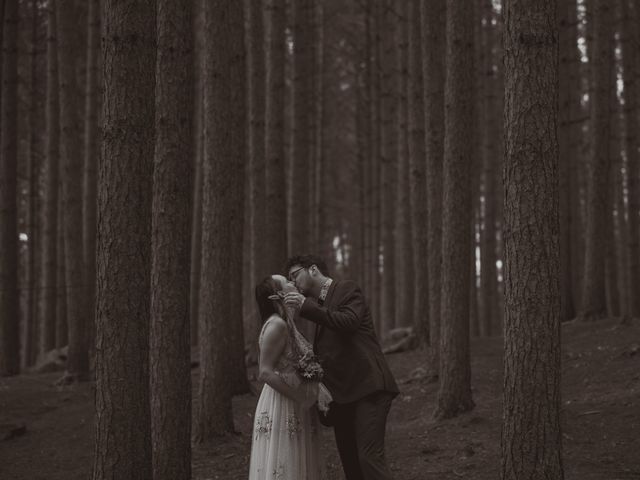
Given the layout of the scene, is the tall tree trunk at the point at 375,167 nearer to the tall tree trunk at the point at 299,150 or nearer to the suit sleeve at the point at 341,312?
the tall tree trunk at the point at 299,150

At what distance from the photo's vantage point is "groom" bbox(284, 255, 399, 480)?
550 cm

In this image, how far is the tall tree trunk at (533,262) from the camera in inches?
208

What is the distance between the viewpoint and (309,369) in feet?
18.2

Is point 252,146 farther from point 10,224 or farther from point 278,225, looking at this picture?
point 10,224

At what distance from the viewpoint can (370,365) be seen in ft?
18.4

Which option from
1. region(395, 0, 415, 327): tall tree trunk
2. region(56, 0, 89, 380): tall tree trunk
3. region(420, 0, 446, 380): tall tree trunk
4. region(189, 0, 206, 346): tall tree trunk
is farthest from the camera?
region(189, 0, 206, 346): tall tree trunk

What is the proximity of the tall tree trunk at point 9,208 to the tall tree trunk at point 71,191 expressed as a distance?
1039 millimetres

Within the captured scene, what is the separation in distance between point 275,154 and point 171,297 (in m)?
5.88

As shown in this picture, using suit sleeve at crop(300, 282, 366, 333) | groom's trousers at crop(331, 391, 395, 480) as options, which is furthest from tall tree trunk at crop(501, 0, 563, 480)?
suit sleeve at crop(300, 282, 366, 333)

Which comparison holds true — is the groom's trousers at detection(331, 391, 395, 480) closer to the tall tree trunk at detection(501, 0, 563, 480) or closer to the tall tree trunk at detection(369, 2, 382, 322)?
the tall tree trunk at detection(501, 0, 563, 480)

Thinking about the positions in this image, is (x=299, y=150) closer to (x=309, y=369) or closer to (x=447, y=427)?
(x=447, y=427)

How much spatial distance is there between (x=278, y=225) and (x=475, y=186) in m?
11.8

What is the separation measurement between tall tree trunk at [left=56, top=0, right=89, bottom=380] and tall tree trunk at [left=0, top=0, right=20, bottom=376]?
104cm

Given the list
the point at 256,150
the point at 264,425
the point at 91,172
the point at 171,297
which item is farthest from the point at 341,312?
the point at 91,172
